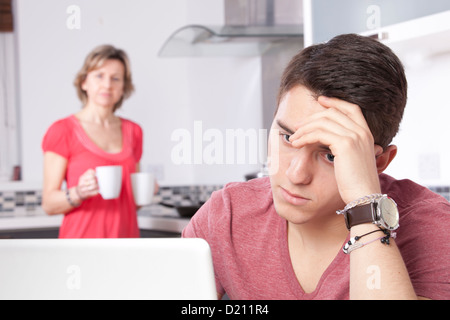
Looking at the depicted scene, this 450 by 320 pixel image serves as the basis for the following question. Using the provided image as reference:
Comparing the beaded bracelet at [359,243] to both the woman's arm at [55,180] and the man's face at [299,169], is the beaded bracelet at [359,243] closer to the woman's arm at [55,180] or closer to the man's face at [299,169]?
the man's face at [299,169]

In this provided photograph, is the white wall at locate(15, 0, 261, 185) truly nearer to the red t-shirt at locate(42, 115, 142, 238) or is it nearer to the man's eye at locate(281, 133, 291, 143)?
the red t-shirt at locate(42, 115, 142, 238)

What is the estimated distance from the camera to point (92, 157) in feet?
5.08

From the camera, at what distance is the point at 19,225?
2.34m

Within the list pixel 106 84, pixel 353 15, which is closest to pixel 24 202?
pixel 106 84

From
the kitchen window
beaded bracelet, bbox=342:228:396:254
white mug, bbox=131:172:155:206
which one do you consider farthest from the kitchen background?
beaded bracelet, bbox=342:228:396:254

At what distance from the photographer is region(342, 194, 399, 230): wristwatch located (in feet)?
2.05

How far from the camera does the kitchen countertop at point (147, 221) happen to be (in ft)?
6.63

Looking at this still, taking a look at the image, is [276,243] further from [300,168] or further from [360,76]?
[360,76]

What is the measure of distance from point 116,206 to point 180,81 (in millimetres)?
1384

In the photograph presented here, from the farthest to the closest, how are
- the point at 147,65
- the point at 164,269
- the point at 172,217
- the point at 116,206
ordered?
the point at 147,65, the point at 172,217, the point at 116,206, the point at 164,269

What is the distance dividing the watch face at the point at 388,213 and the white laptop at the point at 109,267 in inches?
11.2

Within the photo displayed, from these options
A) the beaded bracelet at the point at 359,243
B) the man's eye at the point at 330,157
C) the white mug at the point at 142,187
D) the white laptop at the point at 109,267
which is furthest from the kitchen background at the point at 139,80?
the white laptop at the point at 109,267

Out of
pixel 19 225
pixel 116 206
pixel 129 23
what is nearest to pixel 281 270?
pixel 116 206

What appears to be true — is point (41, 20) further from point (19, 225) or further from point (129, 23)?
point (19, 225)
